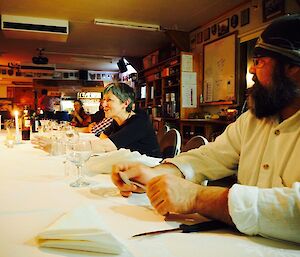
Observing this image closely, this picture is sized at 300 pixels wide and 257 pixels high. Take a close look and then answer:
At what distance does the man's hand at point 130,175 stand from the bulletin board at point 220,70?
4352mm

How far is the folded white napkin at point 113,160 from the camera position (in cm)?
141

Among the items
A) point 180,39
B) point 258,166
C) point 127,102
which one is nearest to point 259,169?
point 258,166

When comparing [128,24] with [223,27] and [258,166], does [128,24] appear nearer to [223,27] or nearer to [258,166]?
[223,27]

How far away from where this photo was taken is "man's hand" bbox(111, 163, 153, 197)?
1.09 meters

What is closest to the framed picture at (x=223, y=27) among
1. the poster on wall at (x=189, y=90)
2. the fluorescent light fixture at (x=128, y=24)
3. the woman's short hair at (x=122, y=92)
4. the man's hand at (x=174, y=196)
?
the poster on wall at (x=189, y=90)

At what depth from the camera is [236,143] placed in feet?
4.43

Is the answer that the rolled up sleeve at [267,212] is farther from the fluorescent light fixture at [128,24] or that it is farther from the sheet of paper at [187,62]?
the sheet of paper at [187,62]

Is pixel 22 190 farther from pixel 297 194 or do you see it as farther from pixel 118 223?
pixel 297 194

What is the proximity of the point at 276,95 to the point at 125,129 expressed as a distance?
4.74 ft

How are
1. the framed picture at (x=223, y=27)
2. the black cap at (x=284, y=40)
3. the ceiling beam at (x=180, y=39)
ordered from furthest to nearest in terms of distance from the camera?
the ceiling beam at (x=180, y=39)
the framed picture at (x=223, y=27)
the black cap at (x=284, y=40)

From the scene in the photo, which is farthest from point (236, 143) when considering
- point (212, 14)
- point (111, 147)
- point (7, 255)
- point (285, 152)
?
point (212, 14)

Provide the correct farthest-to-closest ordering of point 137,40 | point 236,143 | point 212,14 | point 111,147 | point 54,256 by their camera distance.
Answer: point 137,40 < point 212,14 < point 111,147 < point 236,143 < point 54,256

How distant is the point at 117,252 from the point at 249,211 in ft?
1.07

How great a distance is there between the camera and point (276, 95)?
3.88 ft
